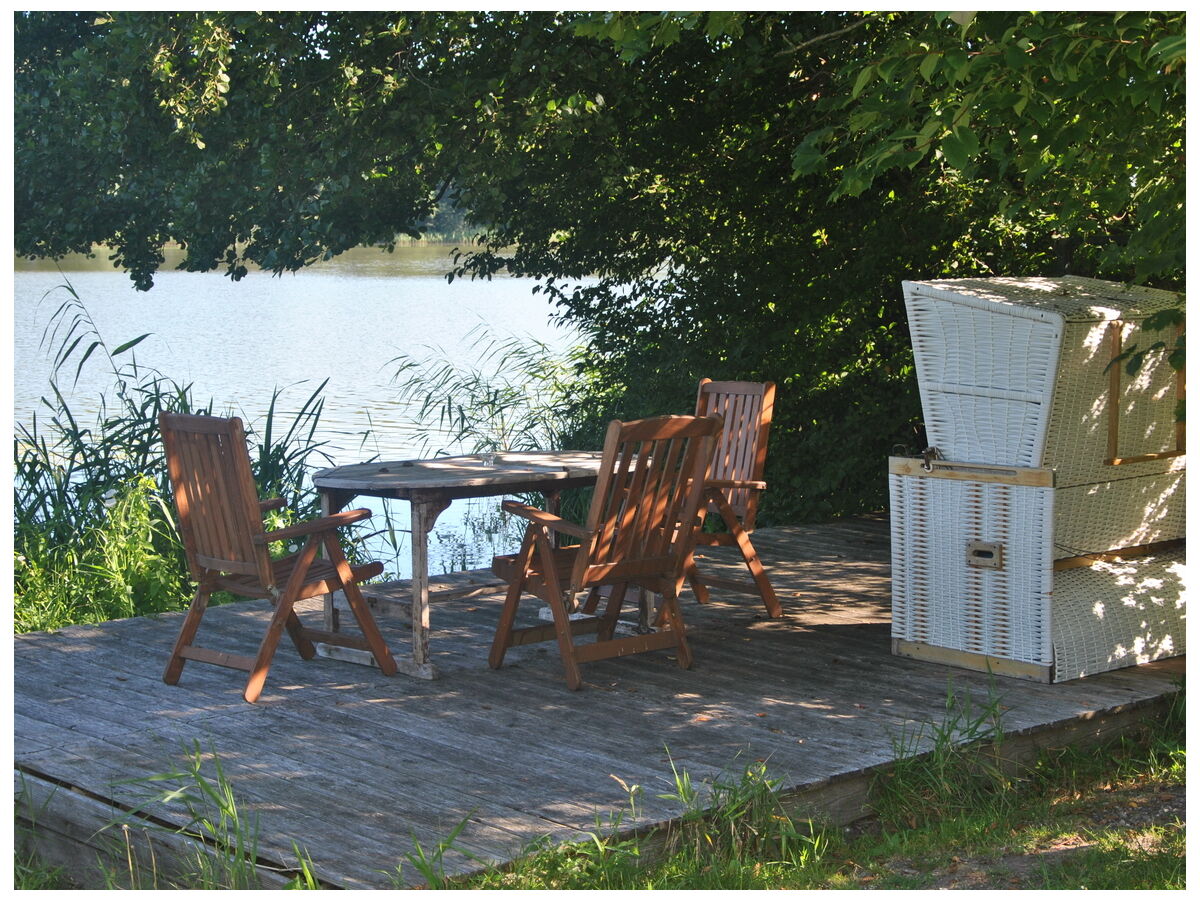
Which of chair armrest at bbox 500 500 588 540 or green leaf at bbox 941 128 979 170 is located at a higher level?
green leaf at bbox 941 128 979 170

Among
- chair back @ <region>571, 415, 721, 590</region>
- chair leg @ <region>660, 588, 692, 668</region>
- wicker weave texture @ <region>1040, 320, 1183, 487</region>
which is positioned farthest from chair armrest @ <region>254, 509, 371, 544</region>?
wicker weave texture @ <region>1040, 320, 1183, 487</region>

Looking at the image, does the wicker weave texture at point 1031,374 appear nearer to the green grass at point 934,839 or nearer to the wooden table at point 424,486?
the green grass at point 934,839

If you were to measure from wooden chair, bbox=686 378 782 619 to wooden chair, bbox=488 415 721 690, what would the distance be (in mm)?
730

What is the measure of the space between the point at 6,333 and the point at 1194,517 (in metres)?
2.65

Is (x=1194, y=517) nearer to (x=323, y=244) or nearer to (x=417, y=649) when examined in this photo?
(x=417, y=649)

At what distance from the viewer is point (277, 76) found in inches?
301

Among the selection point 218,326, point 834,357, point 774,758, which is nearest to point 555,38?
point 834,357

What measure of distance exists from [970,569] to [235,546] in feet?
8.29

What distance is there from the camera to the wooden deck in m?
3.62

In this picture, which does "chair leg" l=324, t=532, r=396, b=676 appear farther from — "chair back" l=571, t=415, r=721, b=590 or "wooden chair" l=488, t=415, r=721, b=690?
"chair back" l=571, t=415, r=721, b=590

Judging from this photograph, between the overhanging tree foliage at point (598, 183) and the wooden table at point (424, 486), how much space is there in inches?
93.9

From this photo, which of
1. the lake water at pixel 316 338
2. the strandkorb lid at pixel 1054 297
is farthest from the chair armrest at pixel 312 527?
the lake water at pixel 316 338

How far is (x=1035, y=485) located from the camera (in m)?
4.84
